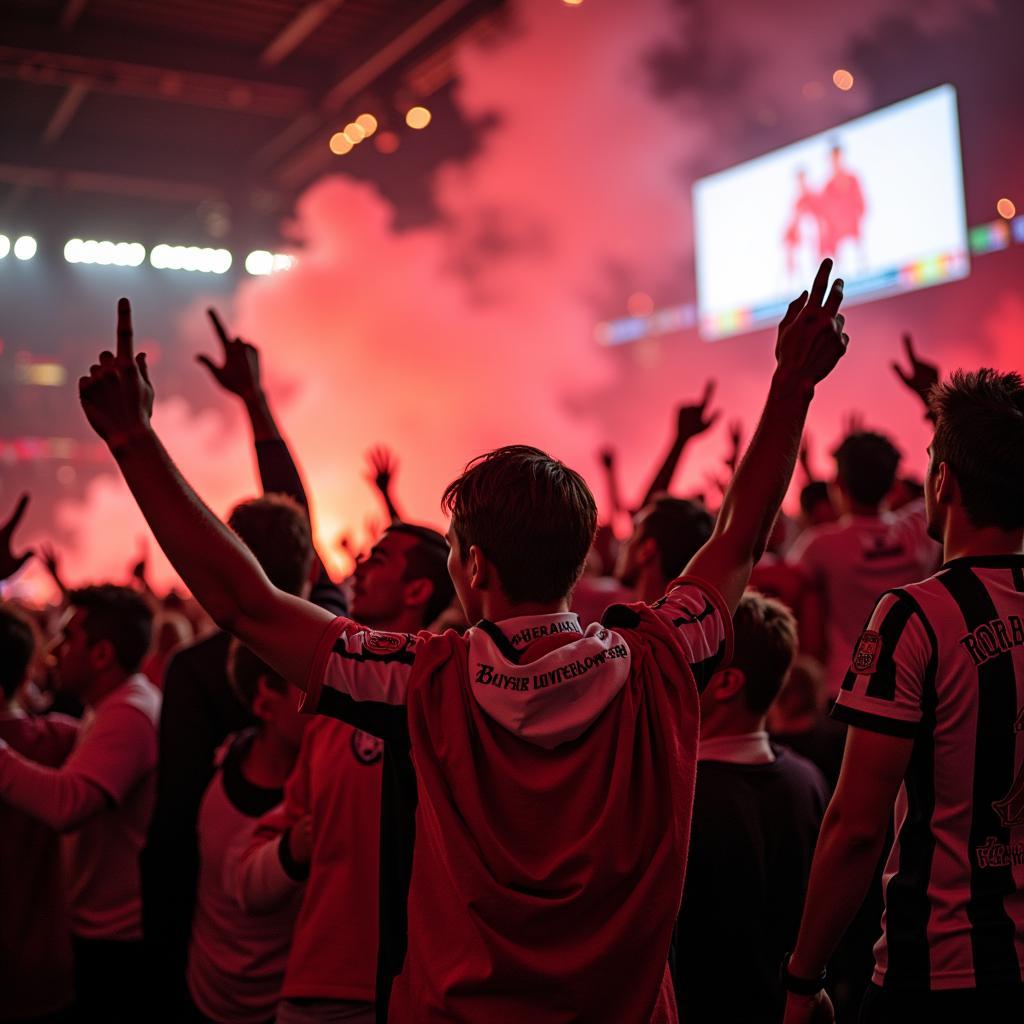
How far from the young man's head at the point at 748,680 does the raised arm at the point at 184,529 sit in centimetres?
79

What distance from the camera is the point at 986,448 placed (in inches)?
60.8

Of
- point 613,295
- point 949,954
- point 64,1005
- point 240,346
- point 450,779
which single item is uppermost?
point 613,295

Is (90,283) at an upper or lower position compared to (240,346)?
upper

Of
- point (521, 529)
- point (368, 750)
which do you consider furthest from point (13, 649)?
point (521, 529)

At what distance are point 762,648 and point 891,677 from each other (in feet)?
1.36

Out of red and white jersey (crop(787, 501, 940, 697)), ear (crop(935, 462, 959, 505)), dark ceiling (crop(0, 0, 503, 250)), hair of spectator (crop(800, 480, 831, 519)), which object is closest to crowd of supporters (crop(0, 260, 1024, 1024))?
ear (crop(935, 462, 959, 505))

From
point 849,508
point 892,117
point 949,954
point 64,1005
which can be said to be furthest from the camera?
point 892,117

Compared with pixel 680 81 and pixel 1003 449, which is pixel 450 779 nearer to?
pixel 1003 449

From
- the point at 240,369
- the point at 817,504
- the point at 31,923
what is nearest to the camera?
the point at 31,923

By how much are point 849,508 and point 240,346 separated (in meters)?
1.81

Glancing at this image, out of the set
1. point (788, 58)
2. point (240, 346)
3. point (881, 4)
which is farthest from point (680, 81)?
point (240, 346)

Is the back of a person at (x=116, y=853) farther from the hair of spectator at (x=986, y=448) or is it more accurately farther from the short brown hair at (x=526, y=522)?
the hair of spectator at (x=986, y=448)

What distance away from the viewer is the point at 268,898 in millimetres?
1805

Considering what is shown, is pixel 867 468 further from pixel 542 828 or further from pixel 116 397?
pixel 116 397
